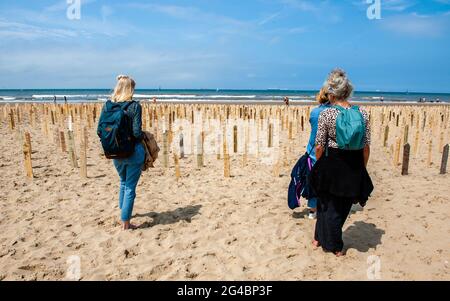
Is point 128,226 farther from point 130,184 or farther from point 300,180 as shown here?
point 300,180

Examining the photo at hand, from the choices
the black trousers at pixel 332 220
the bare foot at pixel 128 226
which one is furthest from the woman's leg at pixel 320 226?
the bare foot at pixel 128 226

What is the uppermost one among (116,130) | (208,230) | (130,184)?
(116,130)

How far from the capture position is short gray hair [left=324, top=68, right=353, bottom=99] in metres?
2.79

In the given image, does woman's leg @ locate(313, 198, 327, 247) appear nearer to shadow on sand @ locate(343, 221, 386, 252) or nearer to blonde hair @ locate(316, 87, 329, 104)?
shadow on sand @ locate(343, 221, 386, 252)

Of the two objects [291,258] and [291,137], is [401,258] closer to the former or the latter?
[291,258]

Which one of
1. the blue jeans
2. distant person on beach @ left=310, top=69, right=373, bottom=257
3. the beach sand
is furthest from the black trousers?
the blue jeans

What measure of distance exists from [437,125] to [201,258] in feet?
37.7

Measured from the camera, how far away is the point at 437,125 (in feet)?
38.0

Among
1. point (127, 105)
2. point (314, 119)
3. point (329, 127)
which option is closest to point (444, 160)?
point (314, 119)

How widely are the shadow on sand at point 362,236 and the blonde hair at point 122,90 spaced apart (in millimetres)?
2641

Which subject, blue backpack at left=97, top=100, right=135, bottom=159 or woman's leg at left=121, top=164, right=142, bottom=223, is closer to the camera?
blue backpack at left=97, top=100, right=135, bottom=159

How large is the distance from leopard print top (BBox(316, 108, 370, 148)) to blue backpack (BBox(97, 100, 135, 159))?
1796mm

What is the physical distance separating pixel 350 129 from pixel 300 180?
1.21 metres

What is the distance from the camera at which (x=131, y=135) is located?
3.30 metres
